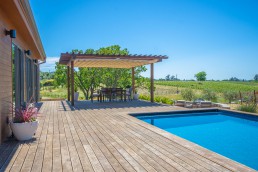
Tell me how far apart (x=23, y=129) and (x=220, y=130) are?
5.75 metres

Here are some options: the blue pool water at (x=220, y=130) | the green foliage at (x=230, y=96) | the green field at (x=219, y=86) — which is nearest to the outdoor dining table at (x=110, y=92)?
the blue pool water at (x=220, y=130)

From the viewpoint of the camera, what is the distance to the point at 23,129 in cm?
452

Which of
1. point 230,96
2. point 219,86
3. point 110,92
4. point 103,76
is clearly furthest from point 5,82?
point 219,86

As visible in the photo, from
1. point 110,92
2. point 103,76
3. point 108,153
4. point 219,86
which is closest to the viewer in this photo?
point 108,153

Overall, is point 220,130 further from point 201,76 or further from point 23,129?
point 201,76

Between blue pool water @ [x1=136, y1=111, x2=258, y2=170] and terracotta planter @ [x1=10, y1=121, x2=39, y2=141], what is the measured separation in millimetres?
3958

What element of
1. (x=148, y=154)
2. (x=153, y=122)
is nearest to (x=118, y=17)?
(x=153, y=122)

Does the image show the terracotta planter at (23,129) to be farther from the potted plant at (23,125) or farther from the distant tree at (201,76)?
the distant tree at (201,76)

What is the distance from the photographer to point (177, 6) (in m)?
15.6

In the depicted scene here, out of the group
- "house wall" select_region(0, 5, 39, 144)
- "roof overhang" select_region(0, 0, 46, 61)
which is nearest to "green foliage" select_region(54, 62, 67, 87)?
"roof overhang" select_region(0, 0, 46, 61)

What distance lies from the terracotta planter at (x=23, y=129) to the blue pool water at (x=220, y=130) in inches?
156

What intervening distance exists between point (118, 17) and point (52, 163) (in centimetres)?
1776

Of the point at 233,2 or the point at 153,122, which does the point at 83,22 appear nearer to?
the point at 233,2

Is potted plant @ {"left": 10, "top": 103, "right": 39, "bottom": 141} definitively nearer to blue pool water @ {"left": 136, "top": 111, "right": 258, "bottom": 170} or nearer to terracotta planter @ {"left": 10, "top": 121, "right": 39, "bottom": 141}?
terracotta planter @ {"left": 10, "top": 121, "right": 39, "bottom": 141}
